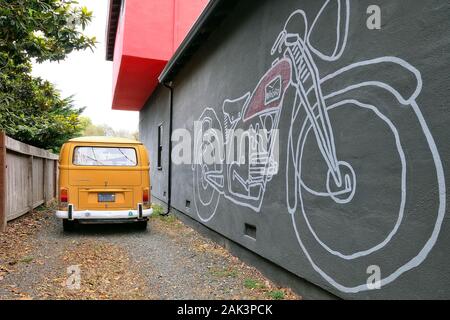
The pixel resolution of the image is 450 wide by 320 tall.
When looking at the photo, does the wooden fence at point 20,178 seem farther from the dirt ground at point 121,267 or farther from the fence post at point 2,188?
the dirt ground at point 121,267

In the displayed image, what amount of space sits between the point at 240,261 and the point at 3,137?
5.48 meters

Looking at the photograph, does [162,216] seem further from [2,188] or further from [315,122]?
[315,122]

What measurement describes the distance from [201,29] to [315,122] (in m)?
4.79

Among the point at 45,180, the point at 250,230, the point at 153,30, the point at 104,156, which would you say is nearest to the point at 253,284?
the point at 250,230

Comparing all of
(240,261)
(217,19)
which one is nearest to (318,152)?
(240,261)

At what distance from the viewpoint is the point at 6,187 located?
7648 millimetres

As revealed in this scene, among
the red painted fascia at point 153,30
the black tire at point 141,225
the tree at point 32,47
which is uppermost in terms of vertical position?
the red painted fascia at point 153,30

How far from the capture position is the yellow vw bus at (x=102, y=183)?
8125mm

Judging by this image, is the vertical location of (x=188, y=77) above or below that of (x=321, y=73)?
above

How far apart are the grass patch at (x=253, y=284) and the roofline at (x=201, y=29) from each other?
465cm

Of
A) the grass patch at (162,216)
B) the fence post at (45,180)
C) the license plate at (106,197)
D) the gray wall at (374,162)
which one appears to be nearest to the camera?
the gray wall at (374,162)

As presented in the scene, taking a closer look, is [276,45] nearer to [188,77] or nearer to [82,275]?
[82,275]

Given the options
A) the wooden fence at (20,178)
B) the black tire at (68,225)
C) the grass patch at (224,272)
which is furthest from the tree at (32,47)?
the grass patch at (224,272)

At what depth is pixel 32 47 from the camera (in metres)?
7.91
